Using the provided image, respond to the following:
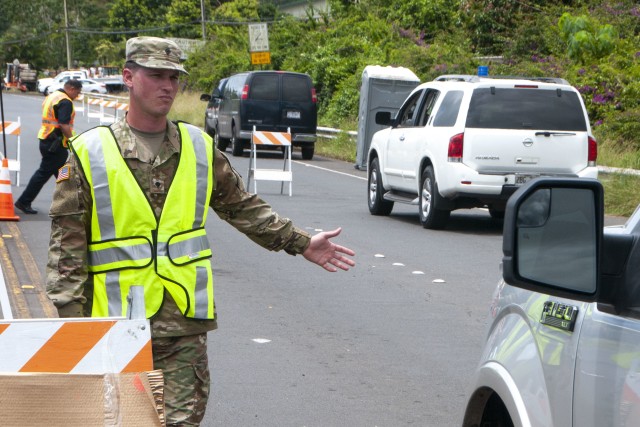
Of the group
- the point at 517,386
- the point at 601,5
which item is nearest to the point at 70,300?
the point at 517,386

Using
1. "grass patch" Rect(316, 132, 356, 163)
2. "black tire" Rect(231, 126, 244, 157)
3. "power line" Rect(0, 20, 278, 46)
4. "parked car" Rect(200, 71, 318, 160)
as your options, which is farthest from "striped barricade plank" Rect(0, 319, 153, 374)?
"power line" Rect(0, 20, 278, 46)

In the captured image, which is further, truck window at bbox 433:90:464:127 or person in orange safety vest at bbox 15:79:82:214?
person in orange safety vest at bbox 15:79:82:214

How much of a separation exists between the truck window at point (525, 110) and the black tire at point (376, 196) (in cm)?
266

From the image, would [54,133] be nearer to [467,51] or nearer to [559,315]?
[559,315]

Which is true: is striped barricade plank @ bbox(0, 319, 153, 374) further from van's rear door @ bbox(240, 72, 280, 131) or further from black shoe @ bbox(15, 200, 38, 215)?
van's rear door @ bbox(240, 72, 280, 131)

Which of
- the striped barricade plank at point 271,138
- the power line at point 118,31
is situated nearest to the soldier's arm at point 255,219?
the striped barricade plank at point 271,138

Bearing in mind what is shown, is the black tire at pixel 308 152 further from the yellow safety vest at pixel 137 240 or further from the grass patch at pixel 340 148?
the yellow safety vest at pixel 137 240

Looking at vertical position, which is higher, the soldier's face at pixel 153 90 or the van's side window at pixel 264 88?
the soldier's face at pixel 153 90

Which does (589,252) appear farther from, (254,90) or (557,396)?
(254,90)

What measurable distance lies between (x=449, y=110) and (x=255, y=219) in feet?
36.1

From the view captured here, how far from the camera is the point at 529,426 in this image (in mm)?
3547

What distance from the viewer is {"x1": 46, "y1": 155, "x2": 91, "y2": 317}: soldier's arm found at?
14.8 feet

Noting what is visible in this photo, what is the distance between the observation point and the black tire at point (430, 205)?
1563cm

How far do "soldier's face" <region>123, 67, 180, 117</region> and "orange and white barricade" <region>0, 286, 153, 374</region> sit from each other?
1069mm
